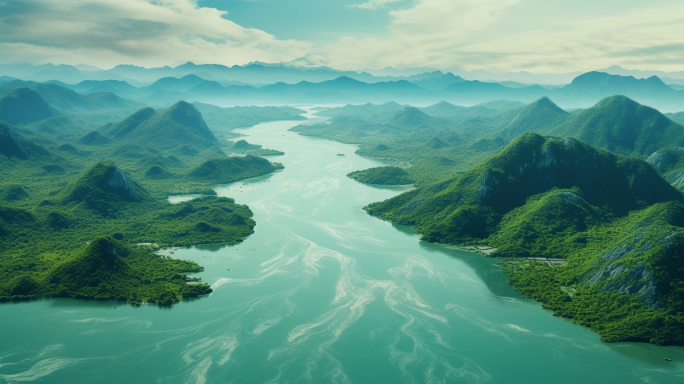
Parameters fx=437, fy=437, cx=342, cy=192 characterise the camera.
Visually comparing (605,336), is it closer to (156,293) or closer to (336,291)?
(336,291)

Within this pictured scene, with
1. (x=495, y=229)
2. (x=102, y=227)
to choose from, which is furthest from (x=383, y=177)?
(x=102, y=227)

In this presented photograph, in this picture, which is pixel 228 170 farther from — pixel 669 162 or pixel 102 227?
pixel 669 162

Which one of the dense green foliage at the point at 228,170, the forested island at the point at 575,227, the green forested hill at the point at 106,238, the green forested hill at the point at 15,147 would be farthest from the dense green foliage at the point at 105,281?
the green forested hill at the point at 15,147

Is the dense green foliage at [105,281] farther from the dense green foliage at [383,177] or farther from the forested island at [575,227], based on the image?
the dense green foliage at [383,177]

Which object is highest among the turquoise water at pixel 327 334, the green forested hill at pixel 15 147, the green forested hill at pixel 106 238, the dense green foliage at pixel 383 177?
the green forested hill at pixel 15 147

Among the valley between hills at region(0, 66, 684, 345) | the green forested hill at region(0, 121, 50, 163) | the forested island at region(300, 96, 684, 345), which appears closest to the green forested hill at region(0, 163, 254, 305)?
the valley between hills at region(0, 66, 684, 345)

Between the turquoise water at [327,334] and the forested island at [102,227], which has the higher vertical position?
the forested island at [102,227]

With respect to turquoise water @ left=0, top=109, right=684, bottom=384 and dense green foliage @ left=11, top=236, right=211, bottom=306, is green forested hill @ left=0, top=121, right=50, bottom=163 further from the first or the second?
turquoise water @ left=0, top=109, right=684, bottom=384
